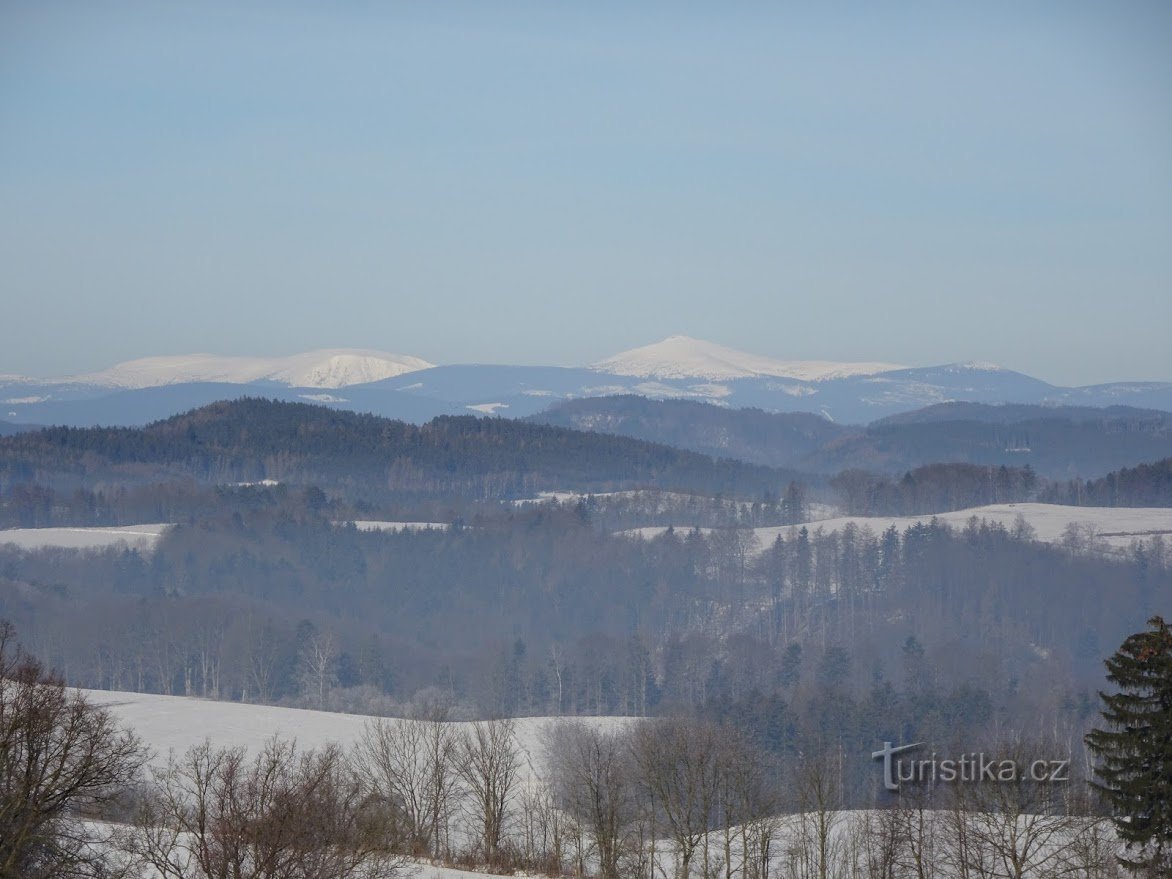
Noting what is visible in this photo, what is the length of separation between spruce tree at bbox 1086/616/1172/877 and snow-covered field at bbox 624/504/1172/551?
117387 mm

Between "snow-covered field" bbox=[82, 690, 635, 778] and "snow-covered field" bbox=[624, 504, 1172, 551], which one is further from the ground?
"snow-covered field" bbox=[624, 504, 1172, 551]

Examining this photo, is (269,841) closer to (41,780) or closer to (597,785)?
(41,780)

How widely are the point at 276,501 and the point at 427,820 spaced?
133665 mm

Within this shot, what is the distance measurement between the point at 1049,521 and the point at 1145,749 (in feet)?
432

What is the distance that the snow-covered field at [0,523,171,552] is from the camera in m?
149

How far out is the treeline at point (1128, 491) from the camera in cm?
17700

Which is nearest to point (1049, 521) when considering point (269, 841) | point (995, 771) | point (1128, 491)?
point (1128, 491)

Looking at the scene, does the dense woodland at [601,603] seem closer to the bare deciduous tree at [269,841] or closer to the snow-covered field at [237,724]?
the snow-covered field at [237,724]

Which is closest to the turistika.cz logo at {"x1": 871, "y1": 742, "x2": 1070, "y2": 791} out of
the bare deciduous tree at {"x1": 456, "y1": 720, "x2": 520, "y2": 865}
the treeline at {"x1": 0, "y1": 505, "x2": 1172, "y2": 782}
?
the bare deciduous tree at {"x1": 456, "y1": 720, "x2": 520, "y2": 865}

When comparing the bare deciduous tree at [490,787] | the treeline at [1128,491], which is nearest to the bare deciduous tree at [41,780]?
the bare deciduous tree at [490,787]

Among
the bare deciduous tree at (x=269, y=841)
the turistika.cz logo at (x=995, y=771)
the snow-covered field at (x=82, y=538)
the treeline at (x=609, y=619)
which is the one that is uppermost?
the bare deciduous tree at (x=269, y=841)

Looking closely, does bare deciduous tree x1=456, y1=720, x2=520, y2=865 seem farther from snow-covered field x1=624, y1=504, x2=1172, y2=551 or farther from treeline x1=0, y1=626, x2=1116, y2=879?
snow-covered field x1=624, y1=504, x2=1172, y2=551

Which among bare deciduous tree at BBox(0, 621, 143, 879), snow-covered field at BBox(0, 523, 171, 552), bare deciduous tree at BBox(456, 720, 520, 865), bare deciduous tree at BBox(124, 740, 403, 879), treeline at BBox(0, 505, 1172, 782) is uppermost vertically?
bare deciduous tree at BBox(0, 621, 143, 879)

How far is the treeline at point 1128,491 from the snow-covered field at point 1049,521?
456 centimetres
